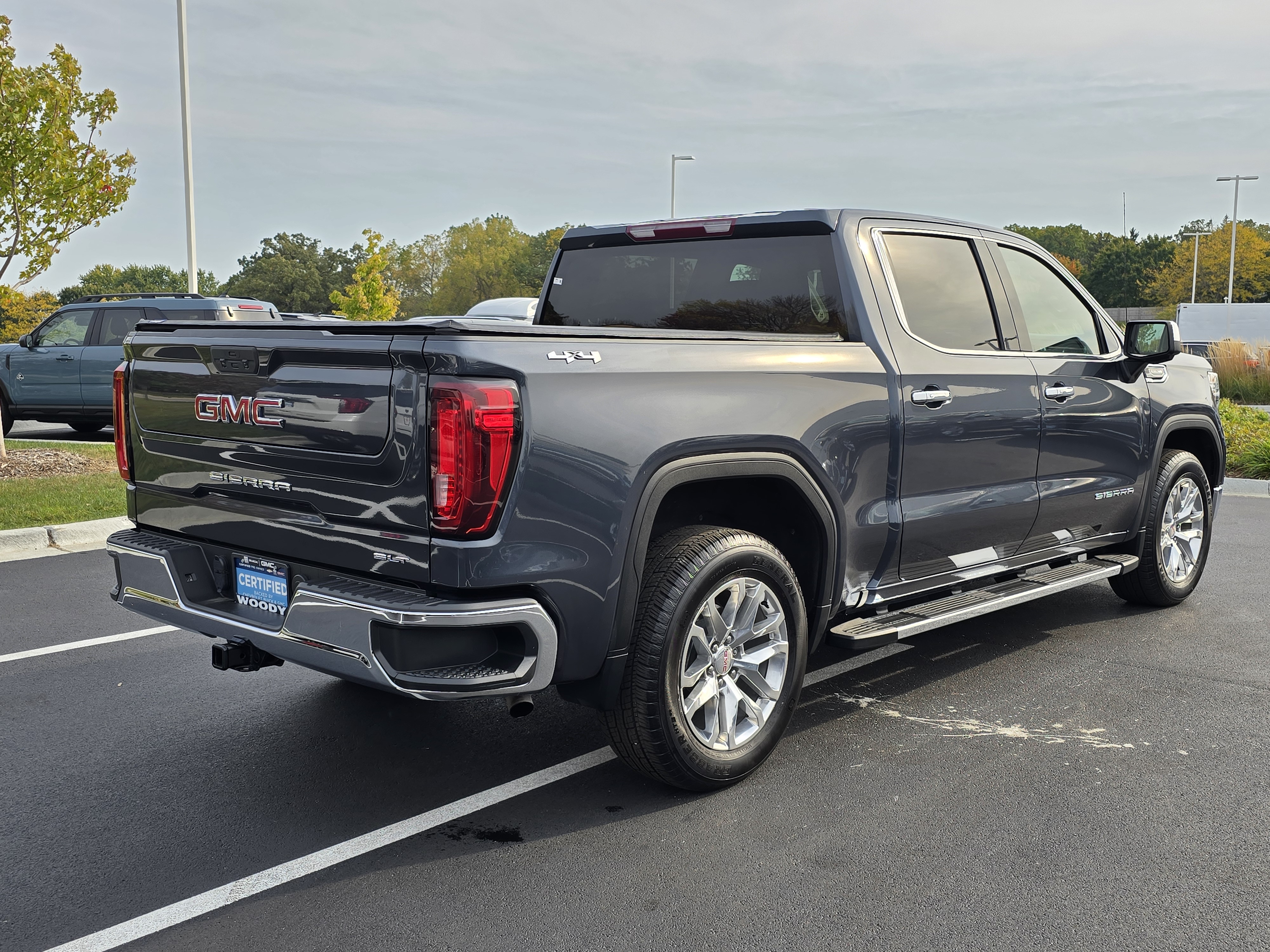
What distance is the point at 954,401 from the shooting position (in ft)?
15.1

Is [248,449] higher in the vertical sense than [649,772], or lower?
higher

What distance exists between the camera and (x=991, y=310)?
5.09 meters

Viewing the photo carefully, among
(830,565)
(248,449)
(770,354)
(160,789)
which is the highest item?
(770,354)

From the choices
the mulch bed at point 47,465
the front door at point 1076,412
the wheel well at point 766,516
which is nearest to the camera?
the wheel well at point 766,516

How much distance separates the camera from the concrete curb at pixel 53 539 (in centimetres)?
794

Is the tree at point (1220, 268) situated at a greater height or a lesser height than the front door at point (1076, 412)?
greater

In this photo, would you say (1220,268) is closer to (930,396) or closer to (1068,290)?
(1068,290)

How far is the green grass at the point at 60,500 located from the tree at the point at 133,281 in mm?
94904

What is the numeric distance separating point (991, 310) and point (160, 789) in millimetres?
3946

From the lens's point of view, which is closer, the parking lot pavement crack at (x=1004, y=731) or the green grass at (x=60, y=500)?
the parking lot pavement crack at (x=1004, y=731)

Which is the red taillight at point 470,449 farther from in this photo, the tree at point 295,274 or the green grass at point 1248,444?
the tree at point 295,274

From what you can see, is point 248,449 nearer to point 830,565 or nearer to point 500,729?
point 500,729

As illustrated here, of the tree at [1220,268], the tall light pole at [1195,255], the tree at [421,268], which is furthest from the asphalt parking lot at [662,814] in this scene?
the tree at [421,268]

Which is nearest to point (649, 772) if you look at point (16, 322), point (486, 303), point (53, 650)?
point (53, 650)
